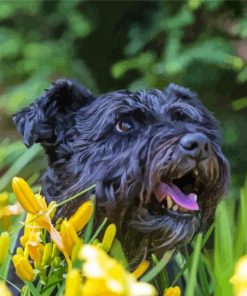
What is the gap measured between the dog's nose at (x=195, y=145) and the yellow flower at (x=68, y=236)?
1.68ft

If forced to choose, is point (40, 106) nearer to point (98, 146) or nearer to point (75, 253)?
point (98, 146)

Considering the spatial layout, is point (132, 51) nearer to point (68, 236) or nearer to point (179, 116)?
point (179, 116)

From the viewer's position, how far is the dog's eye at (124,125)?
5.88 feet

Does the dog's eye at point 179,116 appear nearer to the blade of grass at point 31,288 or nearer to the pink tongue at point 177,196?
the pink tongue at point 177,196

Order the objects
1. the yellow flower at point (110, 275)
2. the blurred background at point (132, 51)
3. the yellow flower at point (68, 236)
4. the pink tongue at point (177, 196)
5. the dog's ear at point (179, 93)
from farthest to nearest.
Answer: the blurred background at point (132, 51) < the dog's ear at point (179, 93) < the pink tongue at point (177, 196) < the yellow flower at point (68, 236) < the yellow flower at point (110, 275)

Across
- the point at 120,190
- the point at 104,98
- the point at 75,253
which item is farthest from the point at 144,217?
the point at 75,253

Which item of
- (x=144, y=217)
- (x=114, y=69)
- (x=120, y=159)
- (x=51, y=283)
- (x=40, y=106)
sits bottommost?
(x=51, y=283)

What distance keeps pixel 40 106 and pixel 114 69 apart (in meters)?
1.79

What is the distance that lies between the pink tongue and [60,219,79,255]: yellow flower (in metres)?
0.48

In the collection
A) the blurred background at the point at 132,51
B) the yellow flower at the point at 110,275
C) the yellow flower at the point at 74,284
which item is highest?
the blurred background at the point at 132,51

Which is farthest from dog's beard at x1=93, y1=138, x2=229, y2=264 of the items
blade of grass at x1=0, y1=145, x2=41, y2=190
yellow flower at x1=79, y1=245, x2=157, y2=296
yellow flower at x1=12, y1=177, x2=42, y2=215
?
yellow flower at x1=79, y1=245, x2=157, y2=296

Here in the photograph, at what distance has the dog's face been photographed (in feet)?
5.03

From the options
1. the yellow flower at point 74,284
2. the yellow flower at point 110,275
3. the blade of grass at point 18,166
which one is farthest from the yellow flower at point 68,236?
the blade of grass at point 18,166

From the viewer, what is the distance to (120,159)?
1.66 meters
